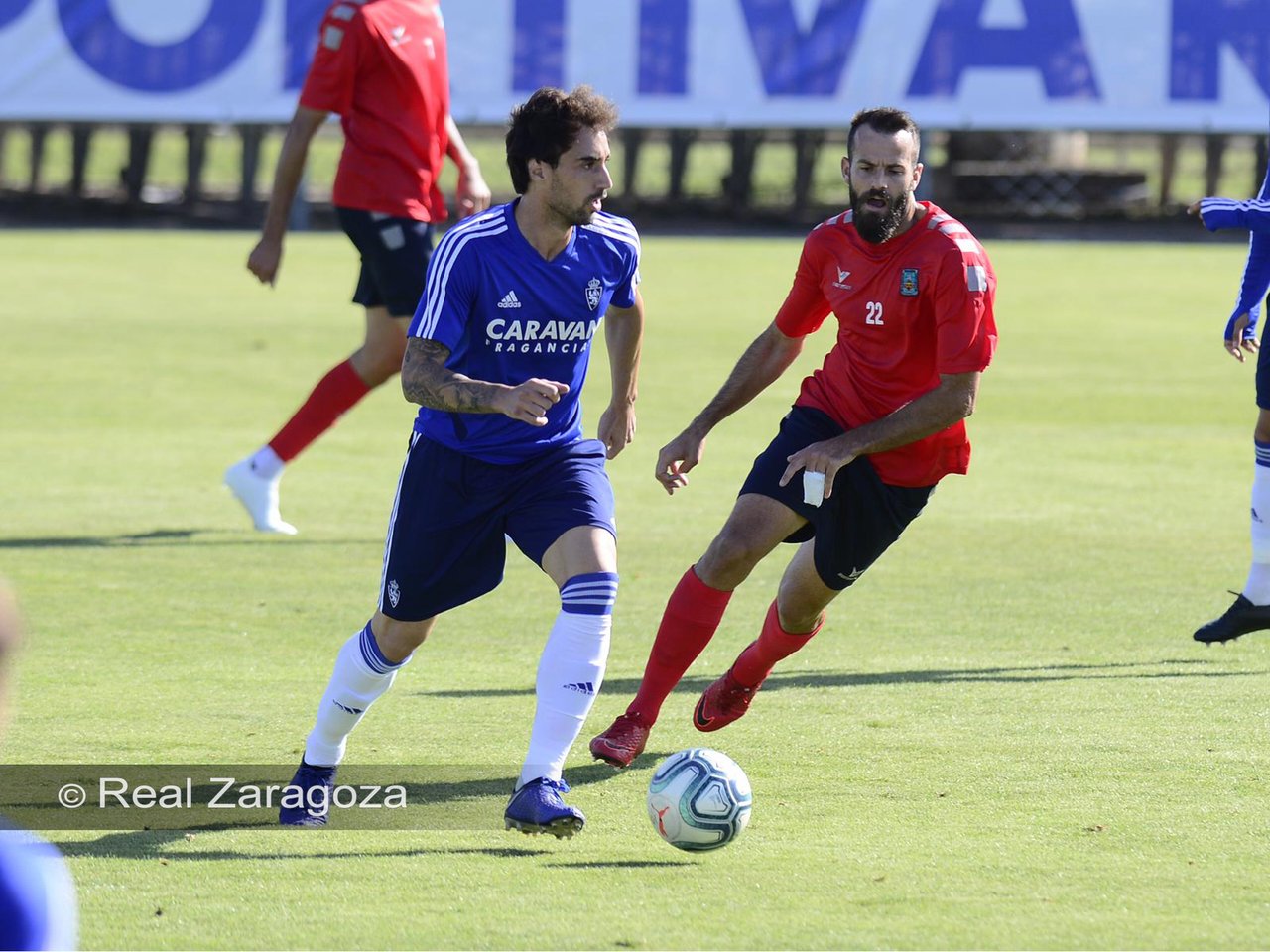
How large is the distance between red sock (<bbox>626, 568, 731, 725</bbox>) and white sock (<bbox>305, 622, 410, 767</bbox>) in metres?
0.84

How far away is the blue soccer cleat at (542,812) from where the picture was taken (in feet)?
15.4

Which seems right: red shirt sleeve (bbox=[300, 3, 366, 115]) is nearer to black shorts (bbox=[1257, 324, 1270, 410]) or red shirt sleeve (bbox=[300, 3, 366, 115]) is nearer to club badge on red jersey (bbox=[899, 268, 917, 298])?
club badge on red jersey (bbox=[899, 268, 917, 298])

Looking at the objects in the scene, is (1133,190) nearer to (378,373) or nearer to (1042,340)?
(1042,340)

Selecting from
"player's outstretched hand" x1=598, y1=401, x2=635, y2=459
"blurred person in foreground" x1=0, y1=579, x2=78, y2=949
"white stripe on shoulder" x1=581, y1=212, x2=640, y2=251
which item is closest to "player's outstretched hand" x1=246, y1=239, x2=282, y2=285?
"player's outstretched hand" x1=598, y1=401, x2=635, y2=459

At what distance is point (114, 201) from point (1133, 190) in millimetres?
15646

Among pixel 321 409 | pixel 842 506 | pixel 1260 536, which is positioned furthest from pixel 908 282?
pixel 321 409

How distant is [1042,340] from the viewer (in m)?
17.0

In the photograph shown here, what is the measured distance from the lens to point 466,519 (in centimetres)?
520

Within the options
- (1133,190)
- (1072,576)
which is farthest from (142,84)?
(1072,576)

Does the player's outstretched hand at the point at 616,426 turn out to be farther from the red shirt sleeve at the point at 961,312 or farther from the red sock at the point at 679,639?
the red shirt sleeve at the point at 961,312

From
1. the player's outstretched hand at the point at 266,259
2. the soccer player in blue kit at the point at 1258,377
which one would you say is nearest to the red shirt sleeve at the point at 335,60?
the player's outstretched hand at the point at 266,259

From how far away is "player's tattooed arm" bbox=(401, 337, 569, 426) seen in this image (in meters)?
4.78

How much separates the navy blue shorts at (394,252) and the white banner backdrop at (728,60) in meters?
16.2

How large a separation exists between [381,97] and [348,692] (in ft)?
14.5
